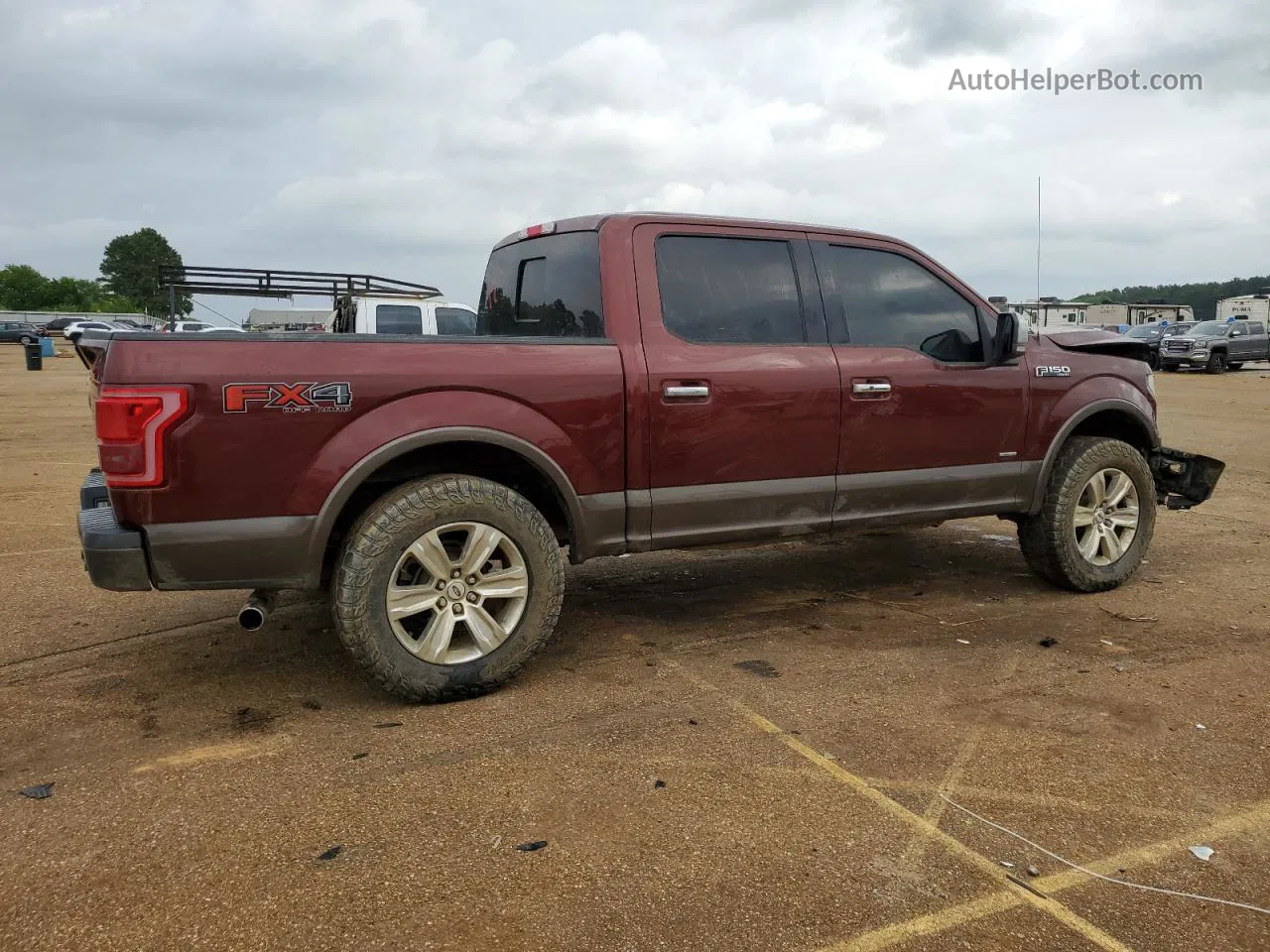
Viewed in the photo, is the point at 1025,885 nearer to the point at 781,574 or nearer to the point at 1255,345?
the point at 781,574

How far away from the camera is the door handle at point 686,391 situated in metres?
3.99

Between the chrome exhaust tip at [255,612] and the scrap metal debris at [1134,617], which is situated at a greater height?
the chrome exhaust tip at [255,612]

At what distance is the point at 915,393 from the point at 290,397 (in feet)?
9.39

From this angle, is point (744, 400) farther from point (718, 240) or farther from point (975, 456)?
point (975, 456)

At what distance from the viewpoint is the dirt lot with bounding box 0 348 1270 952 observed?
2.31m

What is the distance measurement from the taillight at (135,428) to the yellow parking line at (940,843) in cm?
222

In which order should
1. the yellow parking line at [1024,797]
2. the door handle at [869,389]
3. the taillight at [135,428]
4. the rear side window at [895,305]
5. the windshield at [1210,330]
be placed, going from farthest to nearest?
the windshield at [1210,330], the rear side window at [895,305], the door handle at [869,389], the taillight at [135,428], the yellow parking line at [1024,797]

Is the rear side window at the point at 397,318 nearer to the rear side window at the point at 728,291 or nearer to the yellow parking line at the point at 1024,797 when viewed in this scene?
the rear side window at the point at 728,291

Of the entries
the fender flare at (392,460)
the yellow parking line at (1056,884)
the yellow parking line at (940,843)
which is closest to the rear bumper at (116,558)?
the fender flare at (392,460)

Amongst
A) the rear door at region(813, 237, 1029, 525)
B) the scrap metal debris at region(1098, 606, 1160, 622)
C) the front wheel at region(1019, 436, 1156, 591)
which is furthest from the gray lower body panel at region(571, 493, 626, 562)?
the scrap metal debris at region(1098, 606, 1160, 622)

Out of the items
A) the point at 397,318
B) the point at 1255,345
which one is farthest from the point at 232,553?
the point at 1255,345

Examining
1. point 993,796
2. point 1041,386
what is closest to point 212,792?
point 993,796

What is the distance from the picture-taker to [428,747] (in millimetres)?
3244

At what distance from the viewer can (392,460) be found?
365 cm
